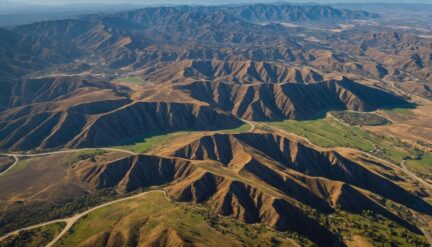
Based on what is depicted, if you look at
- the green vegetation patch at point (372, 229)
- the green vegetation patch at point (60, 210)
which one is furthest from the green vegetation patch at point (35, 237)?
the green vegetation patch at point (372, 229)

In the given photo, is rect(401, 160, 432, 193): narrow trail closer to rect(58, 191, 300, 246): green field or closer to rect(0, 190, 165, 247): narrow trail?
rect(58, 191, 300, 246): green field

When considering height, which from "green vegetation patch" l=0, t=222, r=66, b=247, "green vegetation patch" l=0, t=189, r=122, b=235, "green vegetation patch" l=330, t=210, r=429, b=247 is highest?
"green vegetation patch" l=0, t=222, r=66, b=247

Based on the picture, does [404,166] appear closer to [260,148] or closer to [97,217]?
[260,148]

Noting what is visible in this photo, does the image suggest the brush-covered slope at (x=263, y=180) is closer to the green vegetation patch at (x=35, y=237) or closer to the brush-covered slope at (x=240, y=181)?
the brush-covered slope at (x=240, y=181)

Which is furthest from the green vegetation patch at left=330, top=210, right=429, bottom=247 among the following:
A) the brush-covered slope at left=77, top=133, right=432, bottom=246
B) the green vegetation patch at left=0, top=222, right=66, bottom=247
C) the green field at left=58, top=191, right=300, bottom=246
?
the green vegetation patch at left=0, top=222, right=66, bottom=247

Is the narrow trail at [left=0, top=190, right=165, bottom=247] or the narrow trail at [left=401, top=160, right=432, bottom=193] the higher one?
the narrow trail at [left=0, top=190, right=165, bottom=247]

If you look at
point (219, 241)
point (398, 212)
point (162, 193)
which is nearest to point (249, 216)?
point (219, 241)
